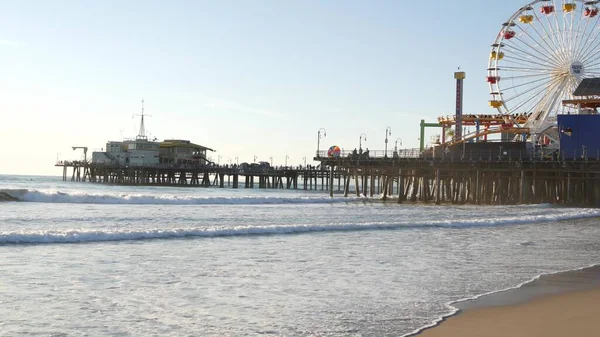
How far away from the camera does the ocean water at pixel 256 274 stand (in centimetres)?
863

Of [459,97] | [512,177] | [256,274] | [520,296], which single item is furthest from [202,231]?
[459,97]

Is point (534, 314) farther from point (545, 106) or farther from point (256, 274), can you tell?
point (545, 106)

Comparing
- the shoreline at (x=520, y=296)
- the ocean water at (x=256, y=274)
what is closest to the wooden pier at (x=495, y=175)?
the ocean water at (x=256, y=274)

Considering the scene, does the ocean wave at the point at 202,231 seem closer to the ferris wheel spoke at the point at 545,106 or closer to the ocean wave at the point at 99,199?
the ocean wave at the point at 99,199

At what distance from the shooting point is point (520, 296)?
10805 mm

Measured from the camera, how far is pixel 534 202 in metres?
47.5

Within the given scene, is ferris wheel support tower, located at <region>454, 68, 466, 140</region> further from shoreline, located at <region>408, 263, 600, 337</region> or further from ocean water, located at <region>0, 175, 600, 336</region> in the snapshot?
shoreline, located at <region>408, 263, 600, 337</region>

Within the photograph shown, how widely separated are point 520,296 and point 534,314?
1.47 meters

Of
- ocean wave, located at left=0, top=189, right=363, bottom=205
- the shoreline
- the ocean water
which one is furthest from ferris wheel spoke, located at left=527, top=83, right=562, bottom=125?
the shoreline

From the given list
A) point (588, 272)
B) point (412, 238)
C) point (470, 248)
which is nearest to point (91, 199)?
point (412, 238)

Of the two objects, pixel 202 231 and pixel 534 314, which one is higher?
pixel 202 231

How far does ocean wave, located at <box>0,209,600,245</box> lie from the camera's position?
1706 centimetres

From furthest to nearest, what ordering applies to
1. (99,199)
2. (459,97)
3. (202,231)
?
(459,97)
(99,199)
(202,231)

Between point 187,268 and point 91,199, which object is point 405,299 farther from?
point 91,199
